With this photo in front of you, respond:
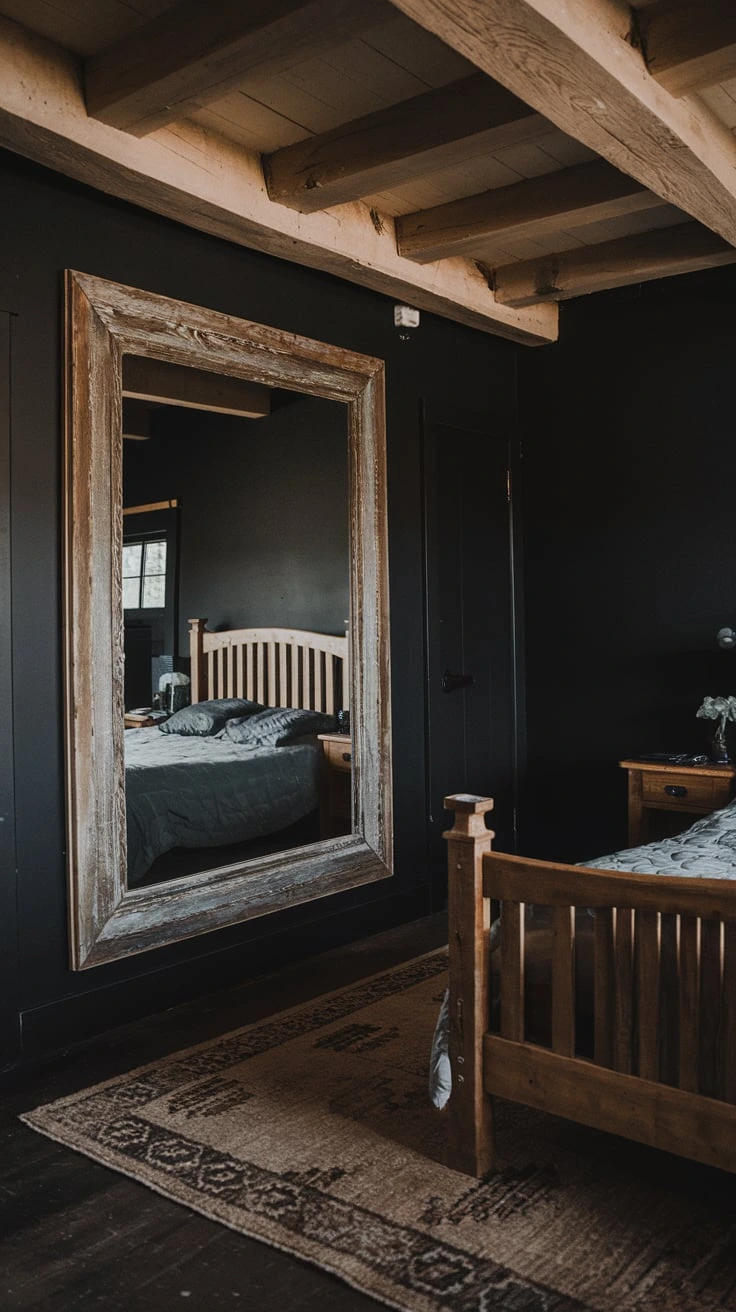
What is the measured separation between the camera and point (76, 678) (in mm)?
2979

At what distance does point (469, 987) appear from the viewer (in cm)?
222

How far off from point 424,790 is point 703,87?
276 cm

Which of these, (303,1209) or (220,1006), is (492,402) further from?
(303,1209)

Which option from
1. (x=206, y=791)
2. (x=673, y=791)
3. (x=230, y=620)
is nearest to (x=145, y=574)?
(x=230, y=620)

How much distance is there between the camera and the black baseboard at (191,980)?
294cm

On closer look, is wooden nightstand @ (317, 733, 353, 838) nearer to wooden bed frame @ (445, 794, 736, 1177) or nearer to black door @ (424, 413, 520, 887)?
black door @ (424, 413, 520, 887)

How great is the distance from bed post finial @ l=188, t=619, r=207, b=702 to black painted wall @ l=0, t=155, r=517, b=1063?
490mm

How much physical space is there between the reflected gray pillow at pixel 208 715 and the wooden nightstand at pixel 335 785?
42cm

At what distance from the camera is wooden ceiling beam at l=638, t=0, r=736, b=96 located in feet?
7.73

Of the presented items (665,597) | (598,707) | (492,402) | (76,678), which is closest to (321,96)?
(76,678)

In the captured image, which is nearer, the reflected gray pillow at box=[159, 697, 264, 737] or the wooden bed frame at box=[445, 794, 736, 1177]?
A: the wooden bed frame at box=[445, 794, 736, 1177]

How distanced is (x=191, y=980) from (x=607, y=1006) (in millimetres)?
1705

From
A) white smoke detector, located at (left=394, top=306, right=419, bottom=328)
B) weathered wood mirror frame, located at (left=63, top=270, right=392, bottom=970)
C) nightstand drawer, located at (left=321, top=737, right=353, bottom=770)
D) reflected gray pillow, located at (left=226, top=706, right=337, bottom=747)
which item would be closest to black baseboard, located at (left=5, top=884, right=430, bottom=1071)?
weathered wood mirror frame, located at (left=63, top=270, right=392, bottom=970)

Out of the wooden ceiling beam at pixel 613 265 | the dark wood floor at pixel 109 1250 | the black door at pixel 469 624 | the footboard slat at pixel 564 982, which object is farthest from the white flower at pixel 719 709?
the dark wood floor at pixel 109 1250
